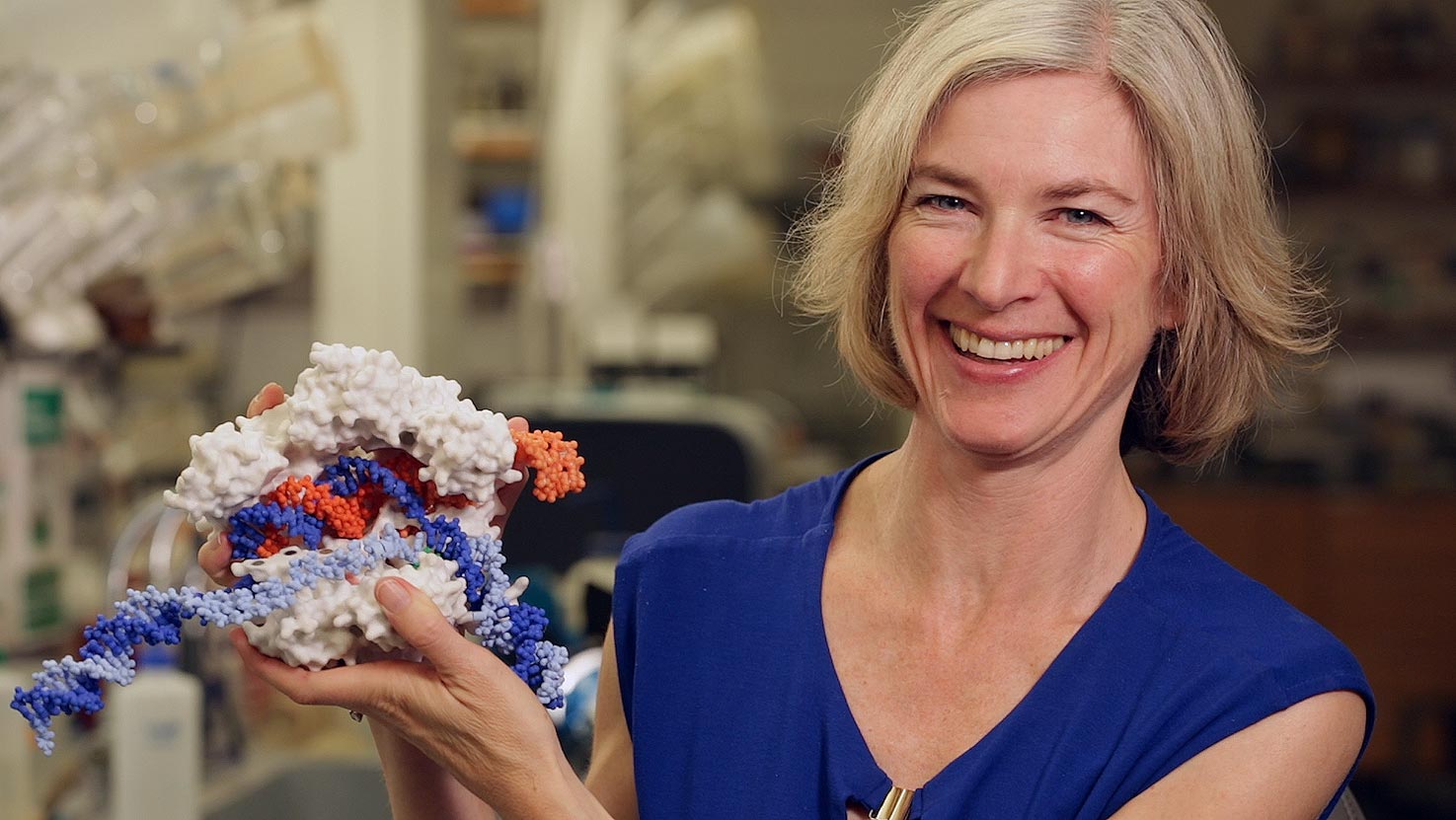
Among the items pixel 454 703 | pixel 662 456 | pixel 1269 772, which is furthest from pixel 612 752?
pixel 662 456

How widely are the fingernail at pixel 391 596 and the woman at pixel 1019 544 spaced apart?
11 centimetres

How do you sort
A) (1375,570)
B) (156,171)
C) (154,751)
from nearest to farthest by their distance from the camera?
(154,751), (156,171), (1375,570)

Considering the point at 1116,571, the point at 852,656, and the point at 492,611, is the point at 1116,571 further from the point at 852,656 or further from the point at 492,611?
the point at 492,611

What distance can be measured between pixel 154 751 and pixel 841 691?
1102mm

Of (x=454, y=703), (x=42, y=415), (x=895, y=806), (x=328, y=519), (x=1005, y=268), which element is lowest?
(x=42, y=415)

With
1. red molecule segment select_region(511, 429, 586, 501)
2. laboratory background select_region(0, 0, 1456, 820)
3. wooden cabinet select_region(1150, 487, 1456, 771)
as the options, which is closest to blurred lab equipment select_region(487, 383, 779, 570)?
laboratory background select_region(0, 0, 1456, 820)

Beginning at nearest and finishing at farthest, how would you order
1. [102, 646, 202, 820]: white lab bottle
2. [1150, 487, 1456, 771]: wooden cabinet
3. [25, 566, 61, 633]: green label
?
[102, 646, 202, 820]: white lab bottle < [25, 566, 61, 633]: green label < [1150, 487, 1456, 771]: wooden cabinet

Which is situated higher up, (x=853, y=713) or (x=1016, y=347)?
(x=1016, y=347)

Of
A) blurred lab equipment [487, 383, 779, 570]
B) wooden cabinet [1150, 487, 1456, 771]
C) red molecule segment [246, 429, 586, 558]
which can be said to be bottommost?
wooden cabinet [1150, 487, 1456, 771]

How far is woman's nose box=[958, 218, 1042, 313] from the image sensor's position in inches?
41.9

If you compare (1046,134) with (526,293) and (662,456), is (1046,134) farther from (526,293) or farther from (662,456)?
(526,293)

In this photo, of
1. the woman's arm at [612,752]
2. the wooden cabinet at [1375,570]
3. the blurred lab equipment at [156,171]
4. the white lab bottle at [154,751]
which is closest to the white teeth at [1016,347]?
the woman's arm at [612,752]

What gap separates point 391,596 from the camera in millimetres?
892

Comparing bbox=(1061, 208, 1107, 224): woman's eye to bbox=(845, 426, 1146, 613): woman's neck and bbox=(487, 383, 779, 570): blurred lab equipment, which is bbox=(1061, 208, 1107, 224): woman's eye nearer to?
bbox=(845, 426, 1146, 613): woman's neck
